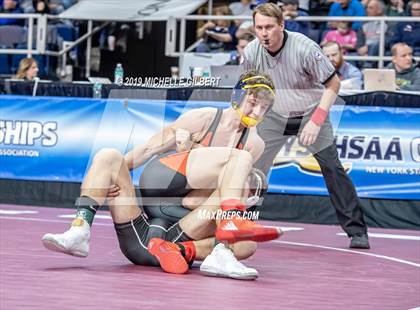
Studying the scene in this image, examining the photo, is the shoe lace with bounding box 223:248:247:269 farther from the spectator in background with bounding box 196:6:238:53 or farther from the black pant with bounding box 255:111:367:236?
the spectator in background with bounding box 196:6:238:53

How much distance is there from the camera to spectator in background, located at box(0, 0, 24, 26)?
20.0 meters

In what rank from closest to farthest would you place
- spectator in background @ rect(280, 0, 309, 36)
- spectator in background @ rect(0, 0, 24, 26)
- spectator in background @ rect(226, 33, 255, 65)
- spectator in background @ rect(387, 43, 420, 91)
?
spectator in background @ rect(387, 43, 420, 91)
spectator in background @ rect(226, 33, 255, 65)
spectator in background @ rect(280, 0, 309, 36)
spectator in background @ rect(0, 0, 24, 26)

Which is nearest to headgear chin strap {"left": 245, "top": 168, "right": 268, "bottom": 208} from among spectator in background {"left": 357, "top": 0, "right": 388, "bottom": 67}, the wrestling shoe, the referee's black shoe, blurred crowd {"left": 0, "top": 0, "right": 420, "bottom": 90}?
the wrestling shoe

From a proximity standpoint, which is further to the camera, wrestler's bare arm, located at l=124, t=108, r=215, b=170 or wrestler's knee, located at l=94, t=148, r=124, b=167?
wrestler's bare arm, located at l=124, t=108, r=215, b=170

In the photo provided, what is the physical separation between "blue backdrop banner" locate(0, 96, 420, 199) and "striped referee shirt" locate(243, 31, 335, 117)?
8.55 ft

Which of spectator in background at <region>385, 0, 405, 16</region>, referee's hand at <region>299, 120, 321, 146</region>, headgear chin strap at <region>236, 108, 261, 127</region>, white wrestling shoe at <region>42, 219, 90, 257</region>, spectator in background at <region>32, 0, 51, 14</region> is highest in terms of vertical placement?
headgear chin strap at <region>236, 108, 261, 127</region>

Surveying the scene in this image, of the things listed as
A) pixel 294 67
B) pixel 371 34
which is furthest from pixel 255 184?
pixel 371 34

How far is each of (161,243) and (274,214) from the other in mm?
5559

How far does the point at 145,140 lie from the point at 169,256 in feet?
18.9

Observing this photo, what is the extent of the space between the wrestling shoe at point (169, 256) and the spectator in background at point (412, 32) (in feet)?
34.2

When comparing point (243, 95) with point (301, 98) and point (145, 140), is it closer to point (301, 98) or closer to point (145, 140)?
point (301, 98)

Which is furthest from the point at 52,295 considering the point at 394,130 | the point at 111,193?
the point at 394,130

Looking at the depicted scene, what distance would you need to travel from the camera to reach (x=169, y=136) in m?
7.57

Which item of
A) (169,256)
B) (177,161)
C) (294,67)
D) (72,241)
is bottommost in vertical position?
(169,256)
